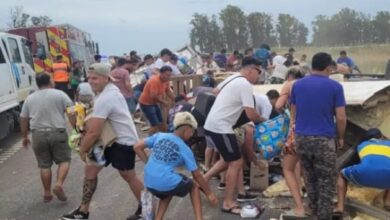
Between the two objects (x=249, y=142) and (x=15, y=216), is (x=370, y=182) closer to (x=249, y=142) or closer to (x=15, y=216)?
(x=249, y=142)

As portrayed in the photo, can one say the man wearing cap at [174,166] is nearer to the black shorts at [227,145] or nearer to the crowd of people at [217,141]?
the crowd of people at [217,141]

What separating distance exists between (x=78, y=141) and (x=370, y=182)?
10.1 ft

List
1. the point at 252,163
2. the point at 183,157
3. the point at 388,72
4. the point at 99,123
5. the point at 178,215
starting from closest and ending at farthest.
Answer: the point at 183,157
the point at 99,123
the point at 178,215
the point at 252,163
the point at 388,72

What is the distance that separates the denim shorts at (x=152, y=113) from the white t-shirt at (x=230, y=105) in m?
3.84

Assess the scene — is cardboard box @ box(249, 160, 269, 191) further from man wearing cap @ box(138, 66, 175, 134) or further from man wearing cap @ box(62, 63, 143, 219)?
man wearing cap @ box(138, 66, 175, 134)

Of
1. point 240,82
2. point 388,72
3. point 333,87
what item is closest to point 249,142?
point 240,82

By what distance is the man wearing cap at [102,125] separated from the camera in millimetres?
5492

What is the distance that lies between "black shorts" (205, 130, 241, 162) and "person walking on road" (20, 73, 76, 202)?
6.64 ft

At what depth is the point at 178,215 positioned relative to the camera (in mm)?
A: 6363

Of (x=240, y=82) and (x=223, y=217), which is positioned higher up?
(x=240, y=82)

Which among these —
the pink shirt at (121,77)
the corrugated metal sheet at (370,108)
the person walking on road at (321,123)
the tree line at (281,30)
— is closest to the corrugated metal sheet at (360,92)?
the corrugated metal sheet at (370,108)

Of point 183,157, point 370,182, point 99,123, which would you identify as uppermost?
point 99,123

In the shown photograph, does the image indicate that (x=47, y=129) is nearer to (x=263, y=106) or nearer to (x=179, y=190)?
(x=179, y=190)

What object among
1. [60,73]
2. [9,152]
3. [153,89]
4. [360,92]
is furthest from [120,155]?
[60,73]
